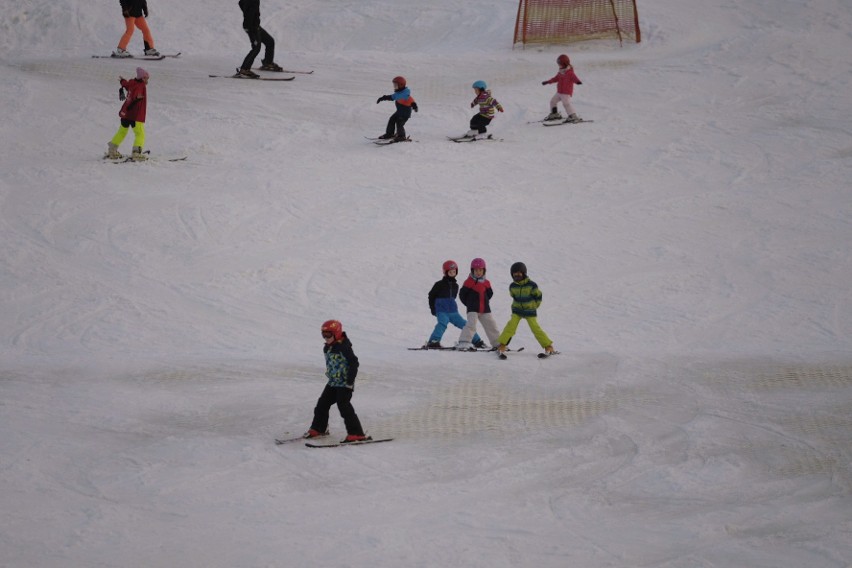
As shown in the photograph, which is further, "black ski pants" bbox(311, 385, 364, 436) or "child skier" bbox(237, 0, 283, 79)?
"child skier" bbox(237, 0, 283, 79)

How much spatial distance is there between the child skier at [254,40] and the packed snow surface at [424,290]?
457 mm

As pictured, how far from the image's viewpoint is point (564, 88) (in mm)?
19203

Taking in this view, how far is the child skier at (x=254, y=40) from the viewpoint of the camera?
1997 centimetres

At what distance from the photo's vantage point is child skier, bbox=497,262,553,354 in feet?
37.3

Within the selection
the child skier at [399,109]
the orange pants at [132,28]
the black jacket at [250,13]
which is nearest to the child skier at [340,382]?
the child skier at [399,109]

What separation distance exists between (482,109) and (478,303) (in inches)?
297

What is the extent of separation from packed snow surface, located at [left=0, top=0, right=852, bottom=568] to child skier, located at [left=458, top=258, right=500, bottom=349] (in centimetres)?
60

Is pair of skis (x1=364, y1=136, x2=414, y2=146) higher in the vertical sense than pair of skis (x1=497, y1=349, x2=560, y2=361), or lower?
higher

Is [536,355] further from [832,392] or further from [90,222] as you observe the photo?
[90,222]

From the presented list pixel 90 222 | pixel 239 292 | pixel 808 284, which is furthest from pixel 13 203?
pixel 808 284

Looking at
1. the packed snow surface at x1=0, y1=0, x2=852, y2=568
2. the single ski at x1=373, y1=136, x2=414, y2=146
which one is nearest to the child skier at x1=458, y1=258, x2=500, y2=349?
the packed snow surface at x1=0, y1=0, x2=852, y2=568

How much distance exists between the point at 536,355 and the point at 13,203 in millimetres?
9037

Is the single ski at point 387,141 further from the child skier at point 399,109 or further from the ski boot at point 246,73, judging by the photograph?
the ski boot at point 246,73

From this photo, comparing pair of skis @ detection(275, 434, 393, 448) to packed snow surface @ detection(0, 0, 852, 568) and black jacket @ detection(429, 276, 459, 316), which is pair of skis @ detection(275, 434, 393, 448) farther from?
black jacket @ detection(429, 276, 459, 316)
